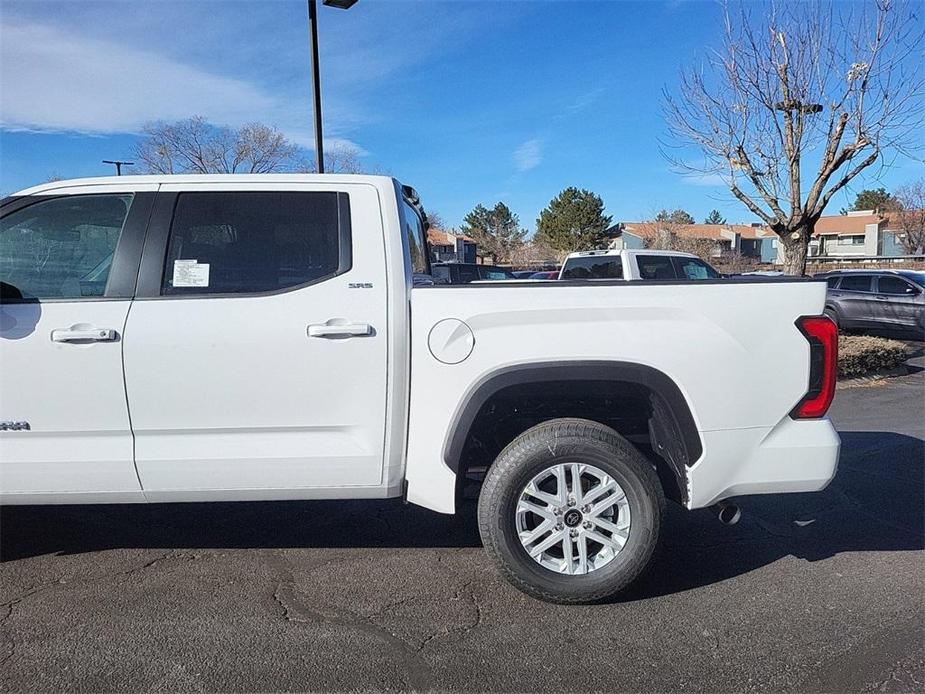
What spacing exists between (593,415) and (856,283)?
15.6 m

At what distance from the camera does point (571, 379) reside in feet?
10.4

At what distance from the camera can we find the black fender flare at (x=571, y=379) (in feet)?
10.3

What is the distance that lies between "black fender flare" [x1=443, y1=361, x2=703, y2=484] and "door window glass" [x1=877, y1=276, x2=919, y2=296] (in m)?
14.9

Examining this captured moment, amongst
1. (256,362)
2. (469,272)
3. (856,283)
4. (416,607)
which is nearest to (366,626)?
(416,607)

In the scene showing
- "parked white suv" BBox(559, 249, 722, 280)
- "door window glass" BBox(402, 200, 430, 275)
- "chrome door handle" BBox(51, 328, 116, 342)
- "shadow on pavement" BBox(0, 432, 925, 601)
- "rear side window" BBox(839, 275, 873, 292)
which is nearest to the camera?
"chrome door handle" BBox(51, 328, 116, 342)

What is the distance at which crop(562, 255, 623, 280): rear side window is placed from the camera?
12.3 m

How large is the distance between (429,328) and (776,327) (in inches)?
63.2

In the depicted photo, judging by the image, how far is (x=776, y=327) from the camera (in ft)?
10.2

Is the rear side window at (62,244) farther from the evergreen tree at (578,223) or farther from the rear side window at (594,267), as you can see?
the evergreen tree at (578,223)

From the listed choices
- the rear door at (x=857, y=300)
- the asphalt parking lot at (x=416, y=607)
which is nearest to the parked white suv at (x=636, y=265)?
the rear door at (x=857, y=300)

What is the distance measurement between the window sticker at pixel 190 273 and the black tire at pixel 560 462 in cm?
169

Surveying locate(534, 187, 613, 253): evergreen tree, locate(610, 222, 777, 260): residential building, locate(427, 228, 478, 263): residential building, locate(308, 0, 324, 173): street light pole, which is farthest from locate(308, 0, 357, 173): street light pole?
locate(534, 187, 613, 253): evergreen tree

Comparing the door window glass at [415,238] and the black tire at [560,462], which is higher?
the door window glass at [415,238]

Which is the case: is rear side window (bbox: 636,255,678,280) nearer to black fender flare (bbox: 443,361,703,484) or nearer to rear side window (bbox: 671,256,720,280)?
rear side window (bbox: 671,256,720,280)
